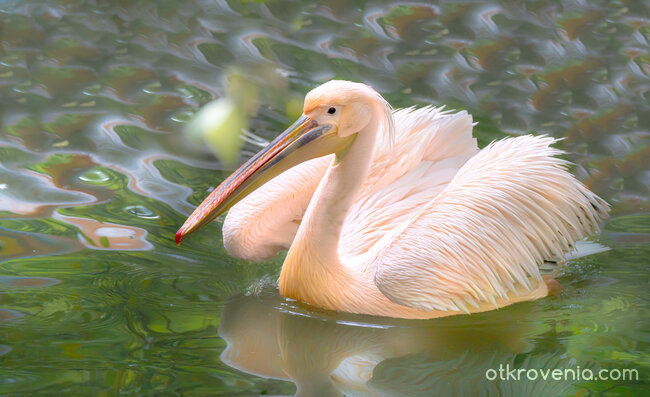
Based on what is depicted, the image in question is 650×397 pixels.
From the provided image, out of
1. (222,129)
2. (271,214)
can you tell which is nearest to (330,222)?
(271,214)

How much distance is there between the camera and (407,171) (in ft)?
11.7

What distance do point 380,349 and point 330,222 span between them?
1.50 feet

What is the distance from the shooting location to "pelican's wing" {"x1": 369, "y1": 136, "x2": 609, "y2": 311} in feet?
9.78

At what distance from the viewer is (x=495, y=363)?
2.82 meters

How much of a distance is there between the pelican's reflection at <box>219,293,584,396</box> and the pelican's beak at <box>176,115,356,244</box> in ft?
1.15

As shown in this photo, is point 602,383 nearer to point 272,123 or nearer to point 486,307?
point 486,307

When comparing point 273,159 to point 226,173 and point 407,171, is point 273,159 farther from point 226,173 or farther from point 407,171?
point 226,173

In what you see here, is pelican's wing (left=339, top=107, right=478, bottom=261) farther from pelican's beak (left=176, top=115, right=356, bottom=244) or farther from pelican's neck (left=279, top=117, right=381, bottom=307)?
pelican's beak (left=176, top=115, right=356, bottom=244)

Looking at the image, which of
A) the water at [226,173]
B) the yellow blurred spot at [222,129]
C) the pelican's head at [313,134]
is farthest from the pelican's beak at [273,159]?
the yellow blurred spot at [222,129]

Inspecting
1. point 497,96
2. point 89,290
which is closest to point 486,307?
point 89,290

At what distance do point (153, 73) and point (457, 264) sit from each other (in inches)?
106

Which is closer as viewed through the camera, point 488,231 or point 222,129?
point 488,231

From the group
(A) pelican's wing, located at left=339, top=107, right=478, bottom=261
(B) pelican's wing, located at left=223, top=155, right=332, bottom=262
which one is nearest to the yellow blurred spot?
(B) pelican's wing, located at left=223, top=155, right=332, bottom=262

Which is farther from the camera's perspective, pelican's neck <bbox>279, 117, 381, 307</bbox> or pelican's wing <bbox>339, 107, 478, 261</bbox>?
pelican's wing <bbox>339, 107, 478, 261</bbox>
